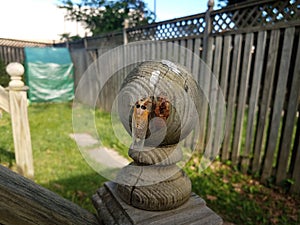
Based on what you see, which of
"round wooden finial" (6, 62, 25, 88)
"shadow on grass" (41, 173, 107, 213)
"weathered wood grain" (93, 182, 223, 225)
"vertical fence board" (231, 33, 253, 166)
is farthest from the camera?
"vertical fence board" (231, 33, 253, 166)

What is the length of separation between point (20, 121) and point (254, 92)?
3049 mm

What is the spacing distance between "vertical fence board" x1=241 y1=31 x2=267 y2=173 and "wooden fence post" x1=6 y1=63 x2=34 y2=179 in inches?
113

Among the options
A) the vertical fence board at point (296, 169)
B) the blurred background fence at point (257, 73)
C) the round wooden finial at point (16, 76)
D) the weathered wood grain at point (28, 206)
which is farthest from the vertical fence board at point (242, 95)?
the weathered wood grain at point (28, 206)

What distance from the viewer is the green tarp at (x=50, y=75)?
648 centimetres

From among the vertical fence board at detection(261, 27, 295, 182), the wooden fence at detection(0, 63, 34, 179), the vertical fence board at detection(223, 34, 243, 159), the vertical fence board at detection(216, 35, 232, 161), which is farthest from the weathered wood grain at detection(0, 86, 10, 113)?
the vertical fence board at detection(261, 27, 295, 182)

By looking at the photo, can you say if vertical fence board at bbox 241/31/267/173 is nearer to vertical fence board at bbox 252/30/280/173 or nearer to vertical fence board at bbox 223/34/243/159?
vertical fence board at bbox 252/30/280/173

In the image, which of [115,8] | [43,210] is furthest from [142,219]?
[115,8]

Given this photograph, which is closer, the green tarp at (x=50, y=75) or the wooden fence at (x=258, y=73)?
the wooden fence at (x=258, y=73)

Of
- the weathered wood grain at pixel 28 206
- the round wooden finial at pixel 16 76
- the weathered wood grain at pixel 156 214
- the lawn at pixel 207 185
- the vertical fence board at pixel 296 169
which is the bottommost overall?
the lawn at pixel 207 185

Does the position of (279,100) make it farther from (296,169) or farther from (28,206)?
(28,206)

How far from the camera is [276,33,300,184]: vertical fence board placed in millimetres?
2723

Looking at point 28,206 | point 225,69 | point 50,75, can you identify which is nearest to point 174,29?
point 225,69

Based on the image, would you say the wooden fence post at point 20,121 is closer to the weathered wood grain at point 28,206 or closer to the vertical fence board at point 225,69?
the weathered wood grain at point 28,206

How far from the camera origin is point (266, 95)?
121 inches
